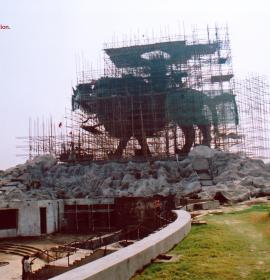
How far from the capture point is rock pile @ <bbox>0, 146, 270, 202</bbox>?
3853 centimetres

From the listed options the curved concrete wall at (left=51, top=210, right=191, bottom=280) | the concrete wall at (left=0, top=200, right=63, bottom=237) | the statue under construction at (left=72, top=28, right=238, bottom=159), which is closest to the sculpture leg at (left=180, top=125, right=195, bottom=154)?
the statue under construction at (left=72, top=28, right=238, bottom=159)

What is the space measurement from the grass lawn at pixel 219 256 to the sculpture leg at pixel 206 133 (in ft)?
122

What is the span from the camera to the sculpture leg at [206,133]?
49.1m

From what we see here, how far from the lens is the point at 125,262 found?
21.5 ft

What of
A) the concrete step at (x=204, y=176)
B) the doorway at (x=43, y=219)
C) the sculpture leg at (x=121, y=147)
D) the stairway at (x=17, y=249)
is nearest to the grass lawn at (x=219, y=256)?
the stairway at (x=17, y=249)

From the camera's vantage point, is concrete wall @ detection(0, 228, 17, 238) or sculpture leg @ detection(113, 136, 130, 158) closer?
concrete wall @ detection(0, 228, 17, 238)

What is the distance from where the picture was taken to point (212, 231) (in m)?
11.4

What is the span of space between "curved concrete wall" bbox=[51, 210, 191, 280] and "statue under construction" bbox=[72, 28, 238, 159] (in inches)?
1538

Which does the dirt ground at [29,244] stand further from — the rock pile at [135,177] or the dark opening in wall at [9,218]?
the rock pile at [135,177]

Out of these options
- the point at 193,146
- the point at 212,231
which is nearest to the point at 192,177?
the point at 193,146

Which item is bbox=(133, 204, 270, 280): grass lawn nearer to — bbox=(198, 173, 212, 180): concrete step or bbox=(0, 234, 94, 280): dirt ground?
bbox=(0, 234, 94, 280): dirt ground

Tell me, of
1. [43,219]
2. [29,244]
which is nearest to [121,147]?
[43,219]

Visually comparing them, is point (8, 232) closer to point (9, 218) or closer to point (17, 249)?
point (9, 218)

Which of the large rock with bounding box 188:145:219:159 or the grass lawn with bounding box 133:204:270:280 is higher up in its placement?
the large rock with bounding box 188:145:219:159
